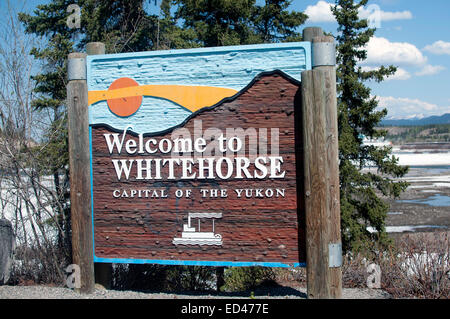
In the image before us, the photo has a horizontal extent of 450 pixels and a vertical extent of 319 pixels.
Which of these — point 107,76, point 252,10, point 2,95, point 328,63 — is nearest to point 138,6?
point 252,10

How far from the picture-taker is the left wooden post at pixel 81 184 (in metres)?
5.49

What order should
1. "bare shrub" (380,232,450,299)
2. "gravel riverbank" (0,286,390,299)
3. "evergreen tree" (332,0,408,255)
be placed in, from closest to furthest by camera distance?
"bare shrub" (380,232,450,299) → "gravel riverbank" (0,286,390,299) → "evergreen tree" (332,0,408,255)

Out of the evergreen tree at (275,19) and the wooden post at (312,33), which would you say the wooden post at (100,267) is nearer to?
the wooden post at (312,33)

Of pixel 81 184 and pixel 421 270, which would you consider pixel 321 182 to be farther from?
pixel 81 184

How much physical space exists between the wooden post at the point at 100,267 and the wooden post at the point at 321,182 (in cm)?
263

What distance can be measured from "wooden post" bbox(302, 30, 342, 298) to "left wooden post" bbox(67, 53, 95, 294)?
8.66 feet

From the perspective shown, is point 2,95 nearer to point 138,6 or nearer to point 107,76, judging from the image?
point 107,76

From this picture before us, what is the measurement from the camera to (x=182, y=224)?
5.26 metres

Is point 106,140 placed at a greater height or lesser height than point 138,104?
lesser

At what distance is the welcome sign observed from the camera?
16.5ft

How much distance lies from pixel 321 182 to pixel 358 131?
10.0 metres

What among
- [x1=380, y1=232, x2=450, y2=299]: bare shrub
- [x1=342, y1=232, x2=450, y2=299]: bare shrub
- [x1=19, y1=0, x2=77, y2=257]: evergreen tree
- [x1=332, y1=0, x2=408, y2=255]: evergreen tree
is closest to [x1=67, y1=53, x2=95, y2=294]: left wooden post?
[x1=19, y1=0, x2=77, y2=257]: evergreen tree

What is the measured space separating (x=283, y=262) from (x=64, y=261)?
3915 mm

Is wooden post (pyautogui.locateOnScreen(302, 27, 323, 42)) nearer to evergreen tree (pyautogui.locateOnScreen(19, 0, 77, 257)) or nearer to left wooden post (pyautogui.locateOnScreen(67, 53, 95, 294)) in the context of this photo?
left wooden post (pyautogui.locateOnScreen(67, 53, 95, 294))
